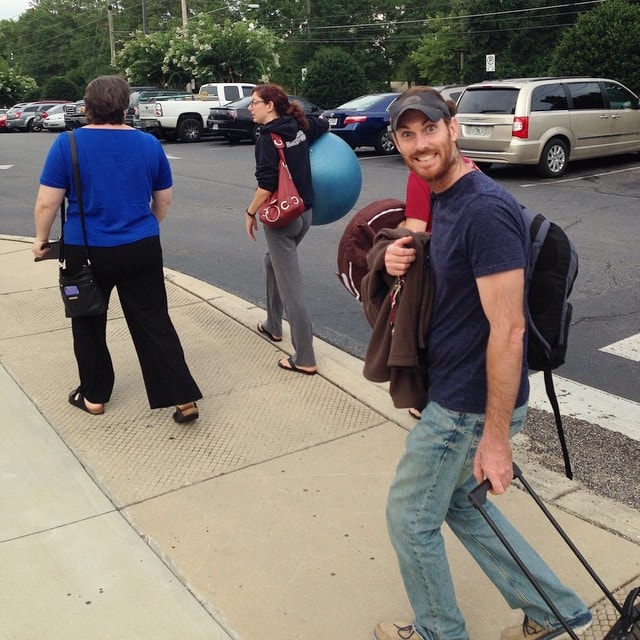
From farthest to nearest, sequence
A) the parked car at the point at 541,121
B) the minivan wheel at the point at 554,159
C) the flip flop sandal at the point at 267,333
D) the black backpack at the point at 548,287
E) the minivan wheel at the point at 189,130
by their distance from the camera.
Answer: the minivan wheel at the point at 189,130 < the minivan wheel at the point at 554,159 < the parked car at the point at 541,121 < the flip flop sandal at the point at 267,333 < the black backpack at the point at 548,287

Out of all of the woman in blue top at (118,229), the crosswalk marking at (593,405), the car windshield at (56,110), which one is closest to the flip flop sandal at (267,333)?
the woman in blue top at (118,229)

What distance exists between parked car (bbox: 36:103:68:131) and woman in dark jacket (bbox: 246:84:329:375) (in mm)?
31368

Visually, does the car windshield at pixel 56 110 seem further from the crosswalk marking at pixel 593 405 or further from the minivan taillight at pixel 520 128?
the crosswalk marking at pixel 593 405

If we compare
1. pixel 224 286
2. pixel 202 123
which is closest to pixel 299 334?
pixel 224 286

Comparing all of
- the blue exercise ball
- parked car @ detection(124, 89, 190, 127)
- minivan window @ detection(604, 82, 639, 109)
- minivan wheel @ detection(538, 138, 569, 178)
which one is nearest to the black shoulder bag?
the blue exercise ball

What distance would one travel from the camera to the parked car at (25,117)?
119ft

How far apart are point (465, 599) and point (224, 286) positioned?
4712mm

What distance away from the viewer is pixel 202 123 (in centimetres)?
2497

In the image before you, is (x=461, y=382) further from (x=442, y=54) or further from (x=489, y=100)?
(x=442, y=54)

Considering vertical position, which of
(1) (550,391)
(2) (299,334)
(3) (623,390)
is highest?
(1) (550,391)

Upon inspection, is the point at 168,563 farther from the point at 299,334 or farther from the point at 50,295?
the point at 50,295

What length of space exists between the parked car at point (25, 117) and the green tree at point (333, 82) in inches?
569

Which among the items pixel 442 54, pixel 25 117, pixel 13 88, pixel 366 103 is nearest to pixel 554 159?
pixel 366 103

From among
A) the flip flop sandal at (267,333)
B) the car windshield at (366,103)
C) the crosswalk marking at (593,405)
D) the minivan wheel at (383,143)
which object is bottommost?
the crosswalk marking at (593,405)
